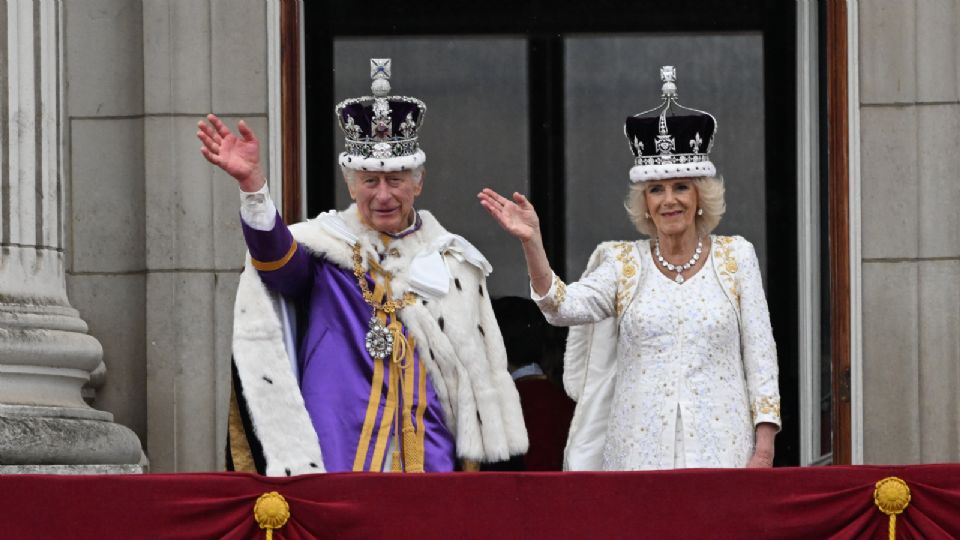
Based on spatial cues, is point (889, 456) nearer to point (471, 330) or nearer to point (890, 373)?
point (890, 373)

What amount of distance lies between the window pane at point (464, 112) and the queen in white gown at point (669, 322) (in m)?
2.03

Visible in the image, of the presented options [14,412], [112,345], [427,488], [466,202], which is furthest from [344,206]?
[427,488]

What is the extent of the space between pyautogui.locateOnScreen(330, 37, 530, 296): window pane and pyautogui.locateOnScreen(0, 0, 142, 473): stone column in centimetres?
146

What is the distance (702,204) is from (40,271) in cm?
268

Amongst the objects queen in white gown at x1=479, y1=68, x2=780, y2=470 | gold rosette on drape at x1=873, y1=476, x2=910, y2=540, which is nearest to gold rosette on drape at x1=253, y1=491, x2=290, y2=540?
queen in white gown at x1=479, y1=68, x2=780, y2=470

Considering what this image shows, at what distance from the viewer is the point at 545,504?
6098 mm

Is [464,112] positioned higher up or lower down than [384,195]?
higher up

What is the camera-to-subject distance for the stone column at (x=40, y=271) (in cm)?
802

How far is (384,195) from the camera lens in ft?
23.7

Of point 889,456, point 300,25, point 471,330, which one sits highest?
point 300,25

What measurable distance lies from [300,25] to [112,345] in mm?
1590

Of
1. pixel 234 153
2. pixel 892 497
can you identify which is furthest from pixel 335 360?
pixel 892 497

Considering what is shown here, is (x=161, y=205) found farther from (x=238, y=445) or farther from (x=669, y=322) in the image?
(x=669, y=322)

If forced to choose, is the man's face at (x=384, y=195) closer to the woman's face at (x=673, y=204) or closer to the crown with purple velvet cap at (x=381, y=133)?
the crown with purple velvet cap at (x=381, y=133)
